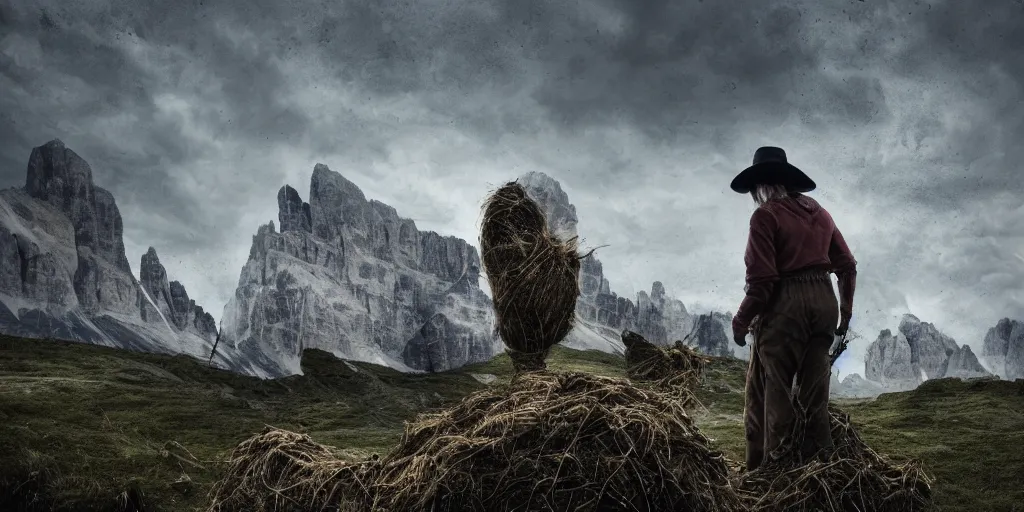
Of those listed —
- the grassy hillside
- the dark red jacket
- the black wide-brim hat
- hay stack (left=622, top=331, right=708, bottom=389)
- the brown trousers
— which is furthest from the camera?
the grassy hillside

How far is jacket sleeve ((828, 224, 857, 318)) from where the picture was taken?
6.03 meters

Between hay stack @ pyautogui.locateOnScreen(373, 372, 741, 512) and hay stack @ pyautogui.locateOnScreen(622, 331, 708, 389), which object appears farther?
hay stack @ pyautogui.locateOnScreen(622, 331, 708, 389)

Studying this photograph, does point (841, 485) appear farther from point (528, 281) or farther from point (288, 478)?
point (288, 478)

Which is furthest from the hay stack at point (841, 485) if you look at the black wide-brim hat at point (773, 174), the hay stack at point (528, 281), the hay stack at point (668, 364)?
the hay stack at point (528, 281)

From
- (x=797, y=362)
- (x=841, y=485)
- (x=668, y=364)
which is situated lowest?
(x=841, y=485)

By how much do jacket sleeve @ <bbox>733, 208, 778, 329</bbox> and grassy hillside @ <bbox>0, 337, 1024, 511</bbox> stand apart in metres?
0.91

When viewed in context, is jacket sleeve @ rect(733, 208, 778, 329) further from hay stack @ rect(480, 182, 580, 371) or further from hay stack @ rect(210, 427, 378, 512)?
hay stack @ rect(210, 427, 378, 512)

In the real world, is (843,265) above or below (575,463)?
above

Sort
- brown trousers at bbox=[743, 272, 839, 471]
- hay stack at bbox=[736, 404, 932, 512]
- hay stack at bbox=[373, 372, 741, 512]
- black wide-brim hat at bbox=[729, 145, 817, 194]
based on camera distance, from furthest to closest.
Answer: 1. black wide-brim hat at bbox=[729, 145, 817, 194]
2. brown trousers at bbox=[743, 272, 839, 471]
3. hay stack at bbox=[736, 404, 932, 512]
4. hay stack at bbox=[373, 372, 741, 512]

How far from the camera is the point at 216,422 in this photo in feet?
65.7

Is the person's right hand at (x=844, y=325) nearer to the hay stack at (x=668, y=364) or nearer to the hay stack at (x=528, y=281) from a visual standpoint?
the hay stack at (x=668, y=364)

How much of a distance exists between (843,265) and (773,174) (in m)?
1.06

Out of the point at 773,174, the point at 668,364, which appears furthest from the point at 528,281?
the point at 773,174

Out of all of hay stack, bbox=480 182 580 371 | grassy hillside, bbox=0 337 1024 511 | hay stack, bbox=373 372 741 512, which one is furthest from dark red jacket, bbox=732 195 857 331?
hay stack, bbox=373 372 741 512
